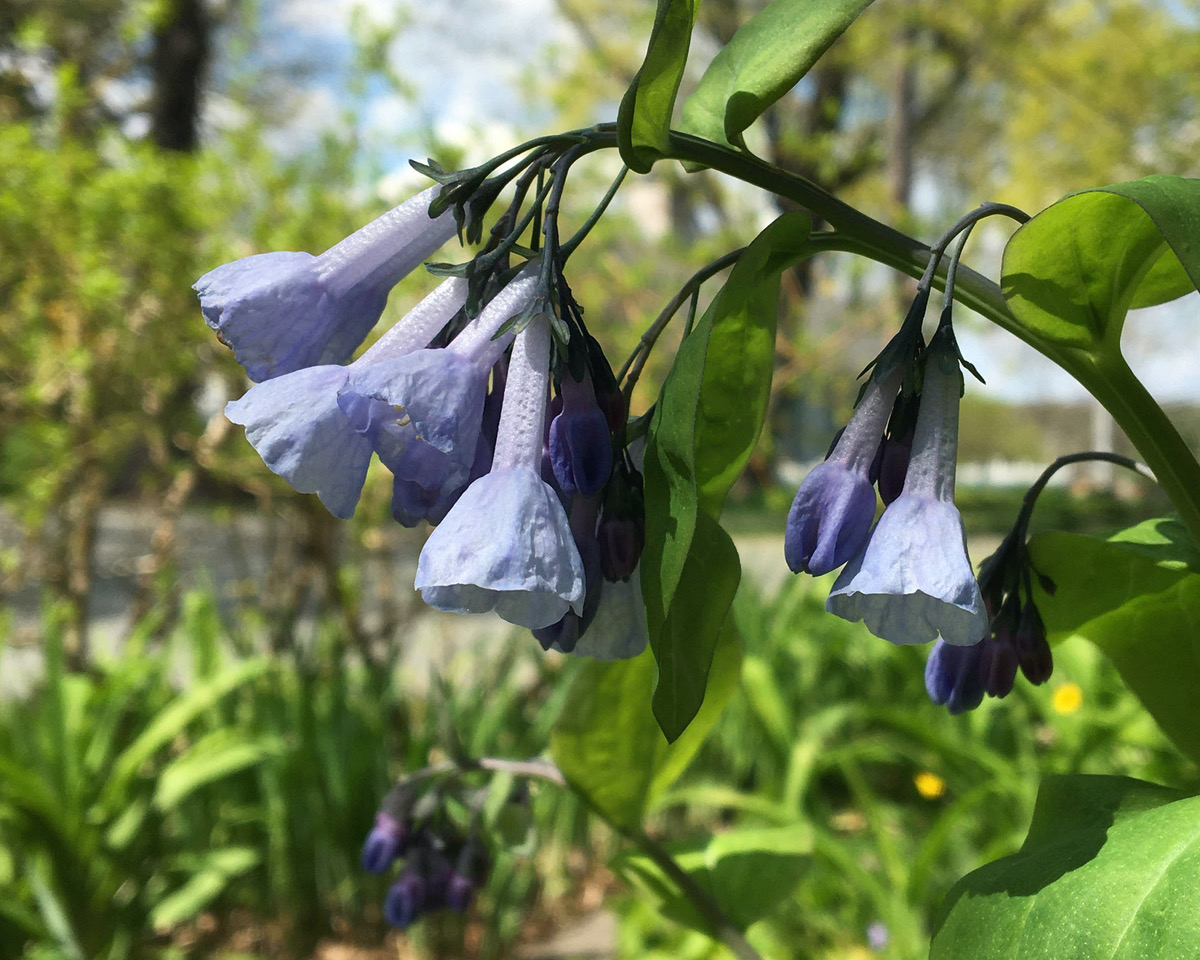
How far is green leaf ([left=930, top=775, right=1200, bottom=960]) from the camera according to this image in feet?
1.90

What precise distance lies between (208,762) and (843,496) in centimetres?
245

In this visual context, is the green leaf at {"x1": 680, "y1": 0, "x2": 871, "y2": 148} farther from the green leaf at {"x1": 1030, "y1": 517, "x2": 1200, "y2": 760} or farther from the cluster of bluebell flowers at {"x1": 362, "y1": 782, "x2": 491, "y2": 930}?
the cluster of bluebell flowers at {"x1": 362, "y1": 782, "x2": 491, "y2": 930}

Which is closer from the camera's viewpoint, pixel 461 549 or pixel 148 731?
pixel 461 549

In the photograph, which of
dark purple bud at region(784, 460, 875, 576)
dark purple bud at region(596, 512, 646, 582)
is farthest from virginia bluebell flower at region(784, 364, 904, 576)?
dark purple bud at region(596, 512, 646, 582)

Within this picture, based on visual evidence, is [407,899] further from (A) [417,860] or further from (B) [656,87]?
(B) [656,87]

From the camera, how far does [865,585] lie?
2.04 ft

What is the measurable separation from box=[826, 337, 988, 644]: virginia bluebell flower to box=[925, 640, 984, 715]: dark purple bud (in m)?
0.23

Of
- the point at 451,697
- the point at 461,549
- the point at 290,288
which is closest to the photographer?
the point at 461,549

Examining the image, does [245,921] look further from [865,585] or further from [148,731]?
[865,585]

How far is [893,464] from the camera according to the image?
0.69m

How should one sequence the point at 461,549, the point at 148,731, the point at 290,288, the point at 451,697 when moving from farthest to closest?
the point at 451,697 < the point at 148,731 < the point at 290,288 < the point at 461,549

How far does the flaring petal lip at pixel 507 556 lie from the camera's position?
1.89ft

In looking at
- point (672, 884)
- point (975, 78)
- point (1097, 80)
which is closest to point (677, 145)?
point (672, 884)

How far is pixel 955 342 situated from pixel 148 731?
9.20 feet
